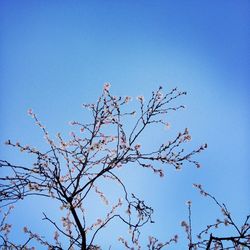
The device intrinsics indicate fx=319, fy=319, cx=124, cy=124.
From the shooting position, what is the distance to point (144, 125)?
18.5 ft

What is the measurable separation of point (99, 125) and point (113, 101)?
1.74ft

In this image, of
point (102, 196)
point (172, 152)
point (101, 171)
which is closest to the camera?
point (101, 171)

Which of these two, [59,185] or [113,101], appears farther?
[113,101]

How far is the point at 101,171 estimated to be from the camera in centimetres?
519

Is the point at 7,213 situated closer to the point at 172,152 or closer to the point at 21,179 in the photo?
the point at 21,179

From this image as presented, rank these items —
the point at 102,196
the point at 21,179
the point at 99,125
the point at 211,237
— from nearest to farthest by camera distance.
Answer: the point at 211,237
the point at 21,179
the point at 99,125
the point at 102,196

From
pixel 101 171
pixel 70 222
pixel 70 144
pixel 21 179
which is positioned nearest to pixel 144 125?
pixel 101 171

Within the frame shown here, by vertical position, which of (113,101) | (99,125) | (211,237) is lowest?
(211,237)

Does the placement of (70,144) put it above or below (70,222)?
above

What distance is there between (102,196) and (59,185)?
1648 mm

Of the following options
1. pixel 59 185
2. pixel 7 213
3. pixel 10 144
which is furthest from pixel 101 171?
pixel 7 213

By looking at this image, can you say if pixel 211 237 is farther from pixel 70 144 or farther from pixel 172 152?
pixel 70 144

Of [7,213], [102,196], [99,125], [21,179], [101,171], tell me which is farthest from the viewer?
[7,213]

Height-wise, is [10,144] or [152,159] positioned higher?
[10,144]
